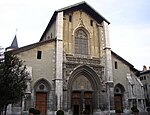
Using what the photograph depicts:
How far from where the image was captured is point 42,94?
2028cm

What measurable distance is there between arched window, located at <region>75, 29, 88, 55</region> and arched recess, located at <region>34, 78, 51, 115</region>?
573 cm

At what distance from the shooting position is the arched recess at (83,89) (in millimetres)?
21688

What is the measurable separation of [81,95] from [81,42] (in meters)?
6.67

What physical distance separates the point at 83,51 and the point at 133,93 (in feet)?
26.4

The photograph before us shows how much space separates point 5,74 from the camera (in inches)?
428

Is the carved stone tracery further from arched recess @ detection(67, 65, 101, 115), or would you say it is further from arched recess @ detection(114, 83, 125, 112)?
arched recess @ detection(114, 83, 125, 112)

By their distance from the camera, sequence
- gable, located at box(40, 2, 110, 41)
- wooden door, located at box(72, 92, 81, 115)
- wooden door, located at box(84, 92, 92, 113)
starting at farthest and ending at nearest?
gable, located at box(40, 2, 110, 41) < wooden door, located at box(84, 92, 92, 113) < wooden door, located at box(72, 92, 81, 115)

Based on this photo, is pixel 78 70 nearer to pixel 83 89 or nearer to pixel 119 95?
pixel 83 89

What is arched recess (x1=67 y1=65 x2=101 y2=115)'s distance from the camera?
21688mm

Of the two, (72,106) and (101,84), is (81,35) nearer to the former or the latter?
(101,84)

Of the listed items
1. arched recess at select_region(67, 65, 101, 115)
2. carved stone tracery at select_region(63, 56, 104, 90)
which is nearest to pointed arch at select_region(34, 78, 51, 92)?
carved stone tracery at select_region(63, 56, 104, 90)

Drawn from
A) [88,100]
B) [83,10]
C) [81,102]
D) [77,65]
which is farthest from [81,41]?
[81,102]

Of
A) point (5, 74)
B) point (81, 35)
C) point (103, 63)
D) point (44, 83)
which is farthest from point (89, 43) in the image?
point (5, 74)

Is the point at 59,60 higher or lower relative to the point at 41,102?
higher
